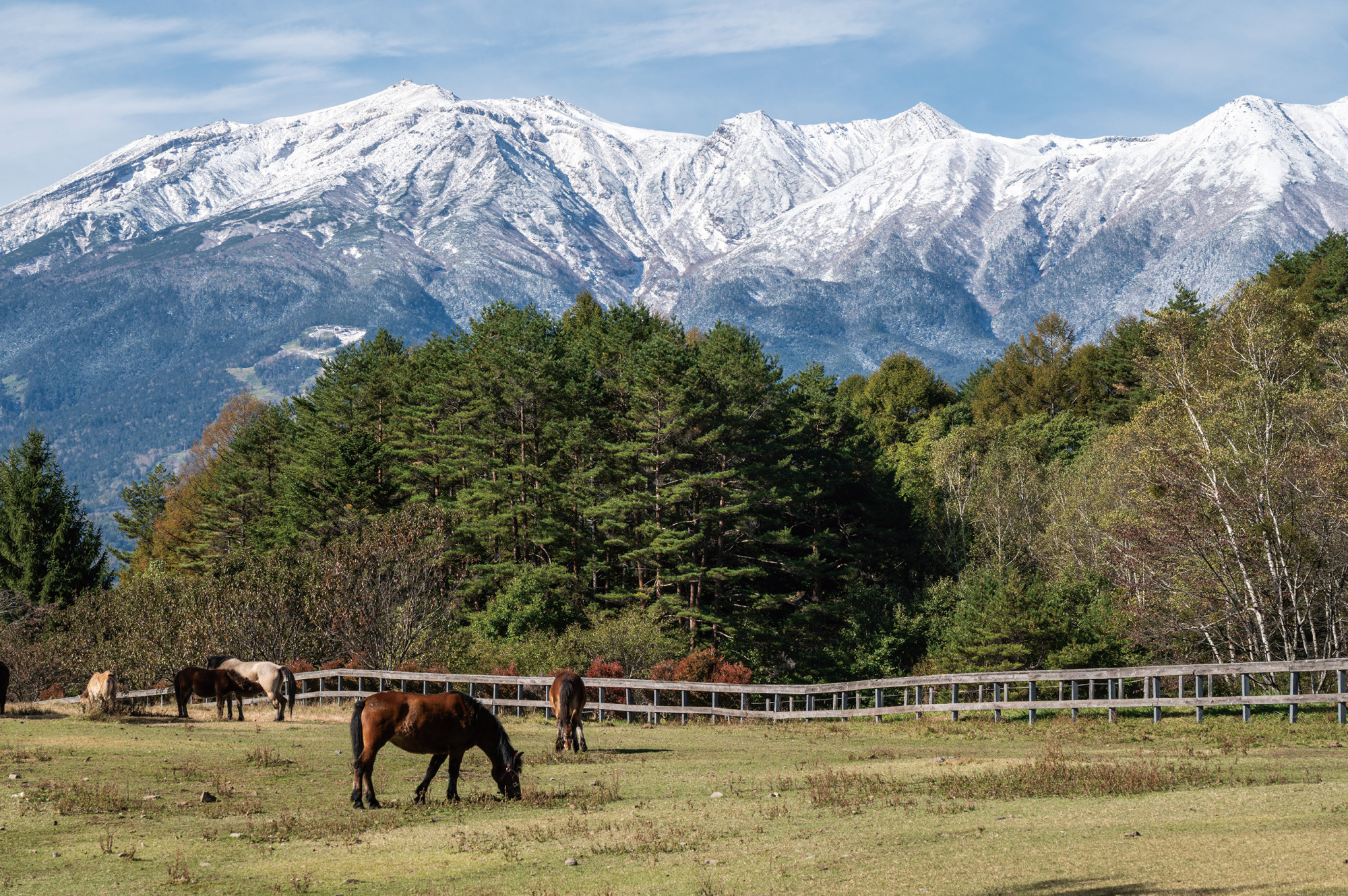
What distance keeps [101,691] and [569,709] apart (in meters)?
14.2

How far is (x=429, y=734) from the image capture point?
49.9 ft

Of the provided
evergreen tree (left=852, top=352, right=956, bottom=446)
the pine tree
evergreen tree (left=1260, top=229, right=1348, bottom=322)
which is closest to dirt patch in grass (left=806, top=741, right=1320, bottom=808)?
evergreen tree (left=1260, top=229, right=1348, bottom=322)

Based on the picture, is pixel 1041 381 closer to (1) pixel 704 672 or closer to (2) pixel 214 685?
(1) pixel 704 672

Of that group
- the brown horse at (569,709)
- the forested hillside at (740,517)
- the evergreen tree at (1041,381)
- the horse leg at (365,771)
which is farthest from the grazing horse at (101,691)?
the evergreen tree at (1041,381)

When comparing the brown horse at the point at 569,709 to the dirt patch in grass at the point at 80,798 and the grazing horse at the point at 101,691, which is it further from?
the grazing horse at the point at 101,691

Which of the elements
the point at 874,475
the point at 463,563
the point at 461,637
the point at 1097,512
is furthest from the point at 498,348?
the point at 1097,512

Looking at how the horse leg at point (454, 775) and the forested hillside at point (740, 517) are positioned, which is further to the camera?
the forested hillside at point (740, 517)

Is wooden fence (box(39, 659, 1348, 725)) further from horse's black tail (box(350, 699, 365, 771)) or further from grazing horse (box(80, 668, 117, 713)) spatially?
horse's black tail (box(350, 699, 365, 771))

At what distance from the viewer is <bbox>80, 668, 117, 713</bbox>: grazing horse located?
2881 cm

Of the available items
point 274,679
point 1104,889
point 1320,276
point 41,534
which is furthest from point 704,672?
point 41,534

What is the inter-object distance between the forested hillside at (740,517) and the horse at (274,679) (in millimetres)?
12725

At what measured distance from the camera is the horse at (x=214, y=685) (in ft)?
97.7

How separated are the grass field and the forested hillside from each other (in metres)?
18.9

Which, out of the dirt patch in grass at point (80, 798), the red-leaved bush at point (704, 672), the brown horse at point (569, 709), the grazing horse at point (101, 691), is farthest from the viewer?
the red-leaved bush at point (704, 672)
